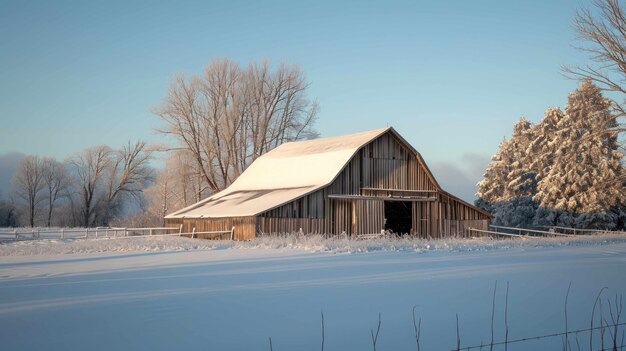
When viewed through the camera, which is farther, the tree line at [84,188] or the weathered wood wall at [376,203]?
the tree line at [84,188]

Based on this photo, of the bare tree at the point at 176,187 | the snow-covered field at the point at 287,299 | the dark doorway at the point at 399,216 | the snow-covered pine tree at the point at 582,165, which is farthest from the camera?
the bare tree at the point at 176,187

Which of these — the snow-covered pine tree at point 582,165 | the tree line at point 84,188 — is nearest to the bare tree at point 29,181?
the tree line at point 84,188

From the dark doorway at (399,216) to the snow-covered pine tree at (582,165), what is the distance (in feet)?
39.5

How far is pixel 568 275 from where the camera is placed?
50.7 feet

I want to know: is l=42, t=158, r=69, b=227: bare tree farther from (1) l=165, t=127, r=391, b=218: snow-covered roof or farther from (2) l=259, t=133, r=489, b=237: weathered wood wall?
(2) l=259, t=133, r=489, b=237: weathered wood wall

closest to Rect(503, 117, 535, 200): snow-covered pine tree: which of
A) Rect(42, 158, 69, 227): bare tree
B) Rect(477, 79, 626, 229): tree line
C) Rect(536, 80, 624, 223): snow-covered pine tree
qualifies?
Rect(477, 79, 626, 229): tree line

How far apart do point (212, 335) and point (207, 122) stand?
46996 mm

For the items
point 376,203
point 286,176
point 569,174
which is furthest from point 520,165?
point 286,176

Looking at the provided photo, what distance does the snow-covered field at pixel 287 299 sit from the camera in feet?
29.7

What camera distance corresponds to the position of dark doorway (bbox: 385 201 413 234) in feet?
121

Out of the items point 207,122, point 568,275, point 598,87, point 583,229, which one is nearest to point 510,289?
point 568,275

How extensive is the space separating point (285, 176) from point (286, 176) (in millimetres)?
114

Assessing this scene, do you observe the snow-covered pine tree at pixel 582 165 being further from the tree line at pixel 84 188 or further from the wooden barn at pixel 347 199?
the tree line at pixel 84 188

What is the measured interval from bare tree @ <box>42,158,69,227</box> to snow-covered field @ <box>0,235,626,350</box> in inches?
2363
